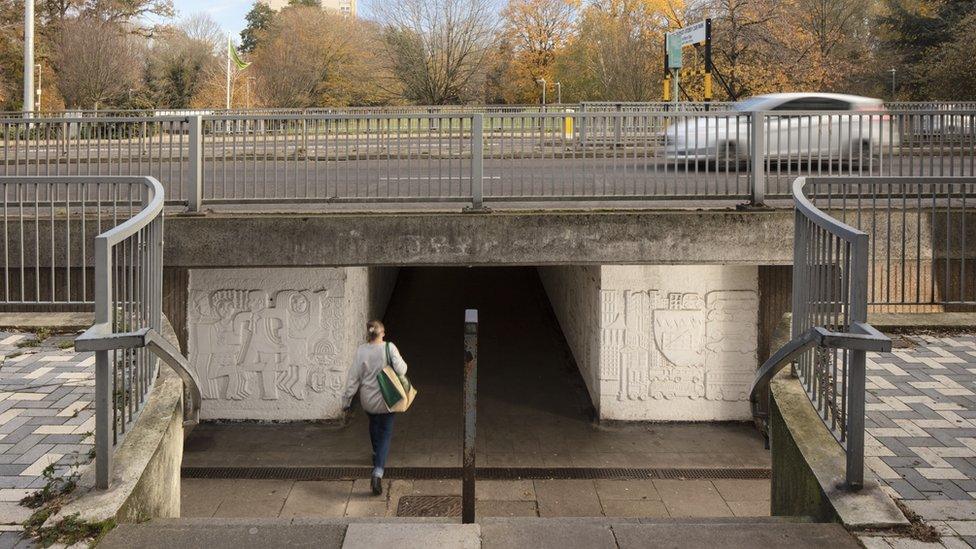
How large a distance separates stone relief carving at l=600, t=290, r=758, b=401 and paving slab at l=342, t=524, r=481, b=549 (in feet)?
24.8

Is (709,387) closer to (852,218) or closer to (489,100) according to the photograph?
(852,218)

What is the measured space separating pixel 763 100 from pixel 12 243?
16021 millimetres

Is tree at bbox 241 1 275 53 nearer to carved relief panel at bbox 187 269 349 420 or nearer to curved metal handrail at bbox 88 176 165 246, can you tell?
carved relief panel at bbox 187 269 349 420

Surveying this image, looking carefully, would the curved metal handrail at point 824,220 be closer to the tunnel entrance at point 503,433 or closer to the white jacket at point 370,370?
the white jacket at point 370,370

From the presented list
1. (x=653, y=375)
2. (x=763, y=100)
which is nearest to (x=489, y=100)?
(x=763, y=100)

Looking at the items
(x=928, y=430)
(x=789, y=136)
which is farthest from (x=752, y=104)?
Result: (x=928, y=430)

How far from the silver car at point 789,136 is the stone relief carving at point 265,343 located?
4.85 meters

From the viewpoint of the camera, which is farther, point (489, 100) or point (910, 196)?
point (489, 100)

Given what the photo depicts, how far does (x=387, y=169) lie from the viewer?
1023cm

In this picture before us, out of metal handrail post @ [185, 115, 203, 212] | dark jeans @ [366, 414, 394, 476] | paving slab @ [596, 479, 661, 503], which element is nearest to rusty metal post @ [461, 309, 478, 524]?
dark jeans @ [366, 414, 394, 476]

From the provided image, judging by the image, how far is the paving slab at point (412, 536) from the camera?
4359 millimetres

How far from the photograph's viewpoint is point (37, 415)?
20.0 feet

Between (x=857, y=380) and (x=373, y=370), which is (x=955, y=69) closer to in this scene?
(x=373, y=370)

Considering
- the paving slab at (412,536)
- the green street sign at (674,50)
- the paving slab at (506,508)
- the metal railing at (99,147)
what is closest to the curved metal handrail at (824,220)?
the paving slab at (412,536)
